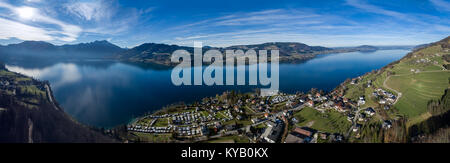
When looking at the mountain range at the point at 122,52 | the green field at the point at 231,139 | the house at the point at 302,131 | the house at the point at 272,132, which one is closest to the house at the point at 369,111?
the house at the point at 302,131

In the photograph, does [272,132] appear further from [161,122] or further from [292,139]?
[161,122]

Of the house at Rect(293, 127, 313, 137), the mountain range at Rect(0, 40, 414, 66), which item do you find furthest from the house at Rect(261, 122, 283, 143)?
the mountain range at Rect(0, 40, 414, 66)

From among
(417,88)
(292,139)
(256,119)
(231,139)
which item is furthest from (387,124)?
(231,139)

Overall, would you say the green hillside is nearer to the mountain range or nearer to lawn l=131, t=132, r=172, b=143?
lawn l=131, t=132, r=172, b=143

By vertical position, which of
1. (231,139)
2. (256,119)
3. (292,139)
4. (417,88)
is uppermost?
(417,88)

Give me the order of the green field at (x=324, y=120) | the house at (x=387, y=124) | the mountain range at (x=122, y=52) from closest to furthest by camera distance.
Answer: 1. the house at (x=387, y=124)
2. the green field at (x=324, y=120)
3. the mountain range at (x=122, y=52)

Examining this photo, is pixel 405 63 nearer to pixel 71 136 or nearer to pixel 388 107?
pixel 388 107

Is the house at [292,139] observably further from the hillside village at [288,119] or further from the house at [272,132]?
the house at [272,132]
